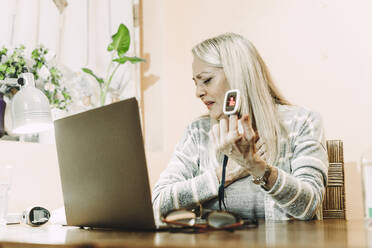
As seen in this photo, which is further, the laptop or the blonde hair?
the blonde hair

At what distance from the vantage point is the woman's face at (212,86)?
1392 millimetres

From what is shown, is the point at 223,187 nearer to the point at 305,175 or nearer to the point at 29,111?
the point at 305,175

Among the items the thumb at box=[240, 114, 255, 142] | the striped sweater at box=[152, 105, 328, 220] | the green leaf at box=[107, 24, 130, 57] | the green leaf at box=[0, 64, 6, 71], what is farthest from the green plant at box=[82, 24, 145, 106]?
the thumb at box=[240, 114, 255, 142]

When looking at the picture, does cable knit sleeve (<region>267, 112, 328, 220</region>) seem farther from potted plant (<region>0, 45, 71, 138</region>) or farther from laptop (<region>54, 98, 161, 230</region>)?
potted plant (<region>0, 45, 71, 138</region>)

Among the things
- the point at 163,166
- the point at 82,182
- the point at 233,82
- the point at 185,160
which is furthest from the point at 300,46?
the point at 82,182

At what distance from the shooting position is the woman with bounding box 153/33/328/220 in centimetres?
101

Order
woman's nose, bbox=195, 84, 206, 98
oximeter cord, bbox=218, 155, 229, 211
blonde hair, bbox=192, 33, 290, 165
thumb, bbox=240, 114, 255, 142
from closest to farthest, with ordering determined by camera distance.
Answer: thumb, bbox=240, 114, 255, 142
oximeter cord, bbox=218, 155, 229, 211
blonde hair, bbox=192, 33, 290, 165
woman's nose, bbox=195, 84, 206, 98

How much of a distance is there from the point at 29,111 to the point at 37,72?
0.36m

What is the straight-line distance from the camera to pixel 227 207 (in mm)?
1288

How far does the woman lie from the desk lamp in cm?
48

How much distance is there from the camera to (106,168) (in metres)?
0.80

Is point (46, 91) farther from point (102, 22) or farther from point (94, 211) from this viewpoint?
point (94, 211)

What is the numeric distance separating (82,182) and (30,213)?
0.46m

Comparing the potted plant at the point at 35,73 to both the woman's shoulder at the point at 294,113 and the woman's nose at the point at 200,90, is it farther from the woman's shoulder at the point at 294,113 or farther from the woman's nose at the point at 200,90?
the woman's shoulder at the point at 294,113
